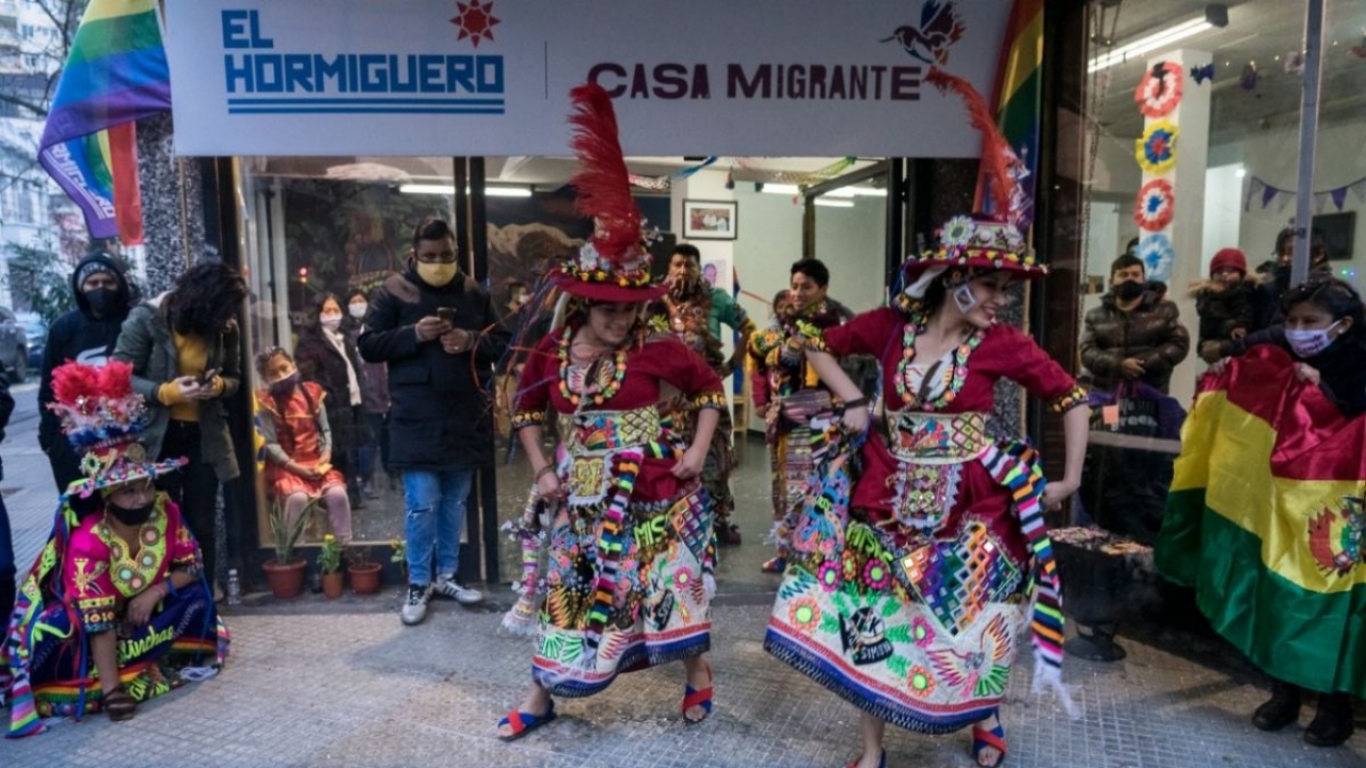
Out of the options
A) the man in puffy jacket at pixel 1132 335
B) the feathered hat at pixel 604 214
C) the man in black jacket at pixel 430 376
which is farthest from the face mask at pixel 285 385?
the man in puffy jacket at pixel 1132 335

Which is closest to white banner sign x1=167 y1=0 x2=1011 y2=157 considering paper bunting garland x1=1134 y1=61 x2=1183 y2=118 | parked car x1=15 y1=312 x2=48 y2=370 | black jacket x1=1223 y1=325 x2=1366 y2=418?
paper bunting garland x1=1134 y1=61 x2=1183 y2=118

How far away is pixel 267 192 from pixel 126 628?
2439 millimetres

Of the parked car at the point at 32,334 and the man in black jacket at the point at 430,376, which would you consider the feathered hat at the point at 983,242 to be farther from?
the parked car at the point at 32,334

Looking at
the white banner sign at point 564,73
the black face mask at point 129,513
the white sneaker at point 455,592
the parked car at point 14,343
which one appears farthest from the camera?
the parked car at point 14,343

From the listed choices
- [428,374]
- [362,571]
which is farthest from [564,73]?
[362,571]

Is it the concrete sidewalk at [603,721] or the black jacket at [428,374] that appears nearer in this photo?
the concrete sidewalk at [603,721]

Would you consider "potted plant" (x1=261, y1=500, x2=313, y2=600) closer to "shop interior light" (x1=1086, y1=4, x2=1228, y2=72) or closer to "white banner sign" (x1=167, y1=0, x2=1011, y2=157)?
"white banner sign" (x1=167, y1=0, x2=1011, y2=157)

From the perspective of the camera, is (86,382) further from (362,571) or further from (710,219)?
(710,219)

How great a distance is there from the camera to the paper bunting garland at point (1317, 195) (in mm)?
3805

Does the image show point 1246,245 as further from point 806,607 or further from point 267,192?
point 267,192

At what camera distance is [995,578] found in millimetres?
2752

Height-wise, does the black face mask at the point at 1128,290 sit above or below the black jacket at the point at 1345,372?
above

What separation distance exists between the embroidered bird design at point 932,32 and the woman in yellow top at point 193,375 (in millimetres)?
3426

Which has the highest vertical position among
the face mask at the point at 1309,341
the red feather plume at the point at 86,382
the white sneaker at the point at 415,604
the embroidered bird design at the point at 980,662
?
the face mask at the point at 1309,341
